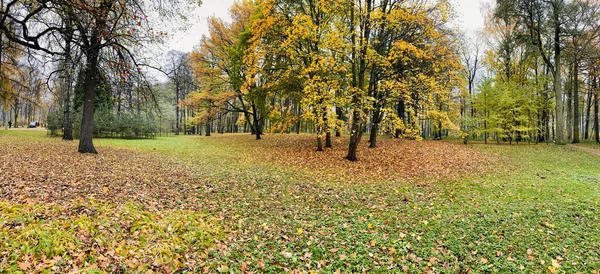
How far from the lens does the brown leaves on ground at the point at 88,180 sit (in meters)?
5.44

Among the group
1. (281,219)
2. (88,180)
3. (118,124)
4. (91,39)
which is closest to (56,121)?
(118,124)

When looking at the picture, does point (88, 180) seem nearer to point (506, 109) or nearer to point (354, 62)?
point (354, 62)

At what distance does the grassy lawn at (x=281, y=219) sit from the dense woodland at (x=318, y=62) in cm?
293

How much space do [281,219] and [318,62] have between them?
8089 millimetres

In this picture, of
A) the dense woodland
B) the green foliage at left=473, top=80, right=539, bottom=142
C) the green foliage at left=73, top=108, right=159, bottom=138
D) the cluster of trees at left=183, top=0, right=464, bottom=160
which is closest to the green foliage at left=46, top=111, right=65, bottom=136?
the dense woodland

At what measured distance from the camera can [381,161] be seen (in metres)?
12.8

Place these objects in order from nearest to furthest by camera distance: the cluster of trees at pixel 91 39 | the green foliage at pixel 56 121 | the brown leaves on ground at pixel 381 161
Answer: the cluster of trees at pixel 91 39
the brown leaves on ground at pixel 381 161
the green foliage at pixel 56 121

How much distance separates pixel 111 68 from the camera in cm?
774

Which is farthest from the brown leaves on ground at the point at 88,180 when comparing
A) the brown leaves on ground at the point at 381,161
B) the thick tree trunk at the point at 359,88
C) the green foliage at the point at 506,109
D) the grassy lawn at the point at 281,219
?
the green foliage at the point at 506,109

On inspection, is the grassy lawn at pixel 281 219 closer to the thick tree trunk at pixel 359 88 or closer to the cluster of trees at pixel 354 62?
the thick tree trunk at pixel 359 88

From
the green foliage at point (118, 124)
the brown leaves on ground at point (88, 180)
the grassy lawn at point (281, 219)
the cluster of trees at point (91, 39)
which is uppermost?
the cluster of trees at point (91, 39)

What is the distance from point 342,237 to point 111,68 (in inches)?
305

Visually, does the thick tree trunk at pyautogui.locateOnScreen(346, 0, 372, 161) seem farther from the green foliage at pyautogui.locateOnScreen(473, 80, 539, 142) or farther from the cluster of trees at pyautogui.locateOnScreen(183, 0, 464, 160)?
the green foliage at pyautogui.locateOnScreen(473, 80, 539, 142)

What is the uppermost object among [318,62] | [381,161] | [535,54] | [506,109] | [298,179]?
[535,54]
